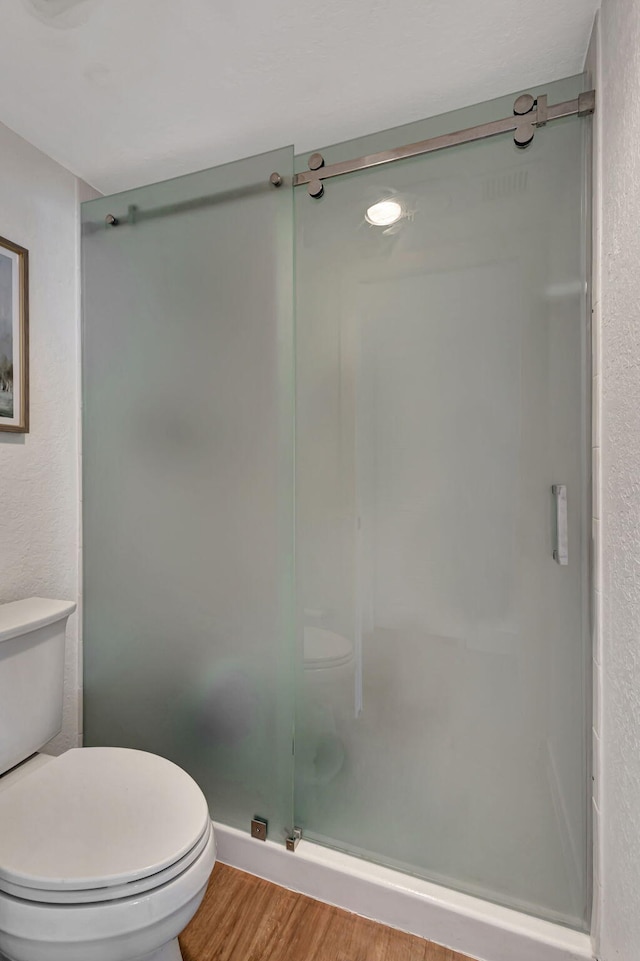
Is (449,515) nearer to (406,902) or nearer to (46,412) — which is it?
(406,902)

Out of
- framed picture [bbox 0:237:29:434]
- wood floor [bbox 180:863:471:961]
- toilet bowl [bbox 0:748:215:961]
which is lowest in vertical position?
wood floor [bbox 180:863:471:961]

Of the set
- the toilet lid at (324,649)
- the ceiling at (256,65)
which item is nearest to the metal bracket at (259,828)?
the toilet lid at (324,649)

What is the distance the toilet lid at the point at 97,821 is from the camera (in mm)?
883

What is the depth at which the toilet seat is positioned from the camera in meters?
0.87

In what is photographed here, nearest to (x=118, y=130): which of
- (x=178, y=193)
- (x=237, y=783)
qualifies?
(x=178, y=193)

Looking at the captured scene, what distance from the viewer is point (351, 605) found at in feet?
4.60

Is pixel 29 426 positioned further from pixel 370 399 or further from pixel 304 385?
pixel 370 399

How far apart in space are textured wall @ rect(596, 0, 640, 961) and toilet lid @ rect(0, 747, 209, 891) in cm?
84

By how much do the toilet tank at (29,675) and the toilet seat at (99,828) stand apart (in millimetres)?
125

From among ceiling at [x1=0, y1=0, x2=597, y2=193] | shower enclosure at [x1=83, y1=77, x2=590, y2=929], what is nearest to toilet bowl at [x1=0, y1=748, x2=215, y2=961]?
shower enclosure at [x1=83, y1=77, x2=590, y2=929]

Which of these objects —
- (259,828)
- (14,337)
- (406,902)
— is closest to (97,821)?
(259,828)

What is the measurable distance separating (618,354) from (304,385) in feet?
2.60

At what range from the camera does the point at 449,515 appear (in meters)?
1.30

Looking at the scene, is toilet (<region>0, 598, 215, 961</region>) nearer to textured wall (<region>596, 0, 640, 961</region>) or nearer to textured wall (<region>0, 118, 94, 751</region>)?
textured wall (<region>0, 118, 94, 751</region>)
